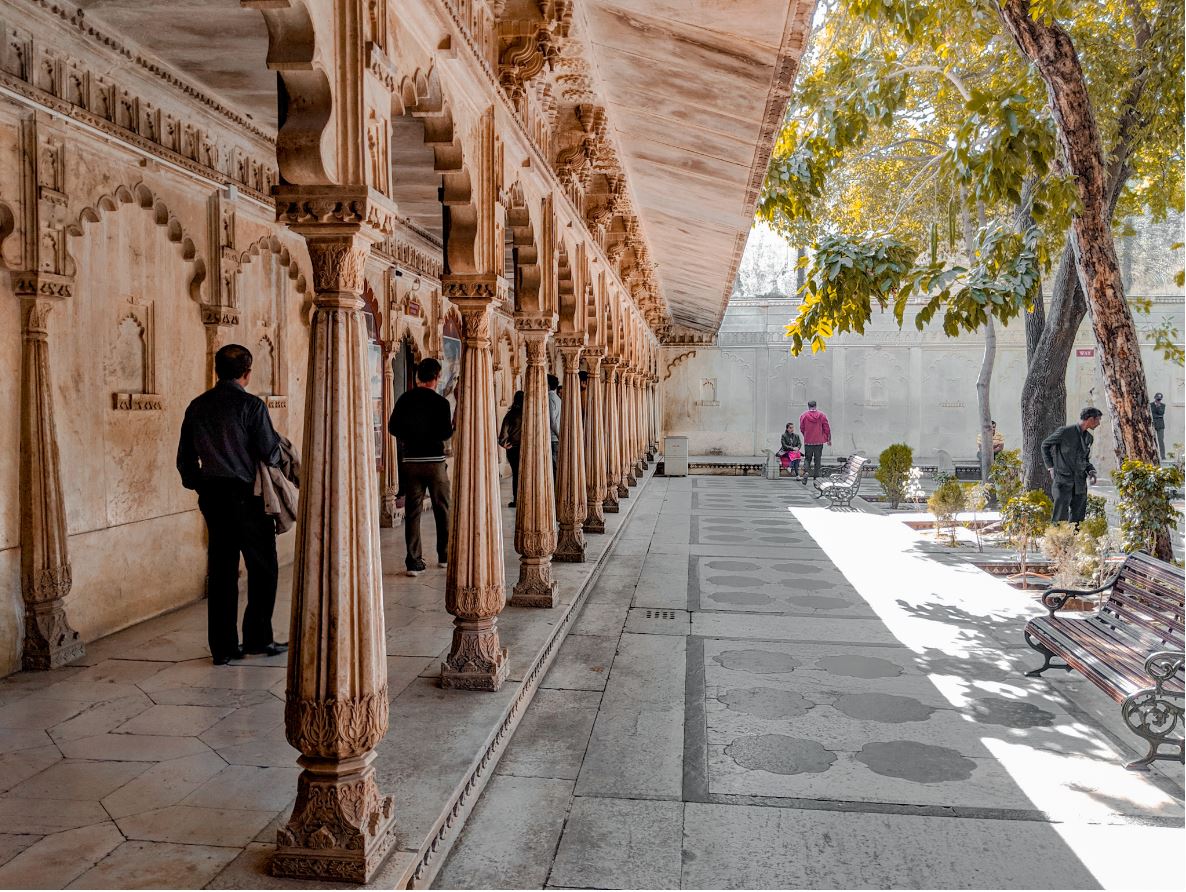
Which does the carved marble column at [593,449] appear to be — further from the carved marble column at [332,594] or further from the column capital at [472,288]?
the carved marble column at [332,594]

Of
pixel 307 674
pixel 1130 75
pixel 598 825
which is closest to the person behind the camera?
pixel 307 674

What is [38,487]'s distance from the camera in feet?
16.3

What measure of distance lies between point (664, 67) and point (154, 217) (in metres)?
3.52

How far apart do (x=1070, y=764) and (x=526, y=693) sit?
2668 millimetres

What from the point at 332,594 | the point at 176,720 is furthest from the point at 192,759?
the point at 332,594

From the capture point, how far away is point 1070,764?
13.9ft

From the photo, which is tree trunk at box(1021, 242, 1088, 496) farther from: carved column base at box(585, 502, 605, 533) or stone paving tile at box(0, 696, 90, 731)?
stone paving tile at box(0, 696, 90, 731)

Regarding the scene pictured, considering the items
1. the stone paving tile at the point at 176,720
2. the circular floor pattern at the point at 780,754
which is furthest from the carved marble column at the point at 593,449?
the stone paving tile at the point at 176,720

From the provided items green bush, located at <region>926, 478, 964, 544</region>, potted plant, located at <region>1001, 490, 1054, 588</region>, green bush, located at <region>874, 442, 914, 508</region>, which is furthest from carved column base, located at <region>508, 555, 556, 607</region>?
green bush, located at <region>874, 442, 914, 508</region>

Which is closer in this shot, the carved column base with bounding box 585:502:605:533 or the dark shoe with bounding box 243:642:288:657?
the dark shoe with bounding box 243:642:288:657

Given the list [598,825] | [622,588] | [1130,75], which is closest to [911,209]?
[1130,75]

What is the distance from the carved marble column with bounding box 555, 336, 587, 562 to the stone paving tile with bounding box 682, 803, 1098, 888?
4.54 metres

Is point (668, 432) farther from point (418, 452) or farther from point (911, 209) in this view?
point (418, 452)

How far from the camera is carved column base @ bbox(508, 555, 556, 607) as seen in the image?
256 inches
